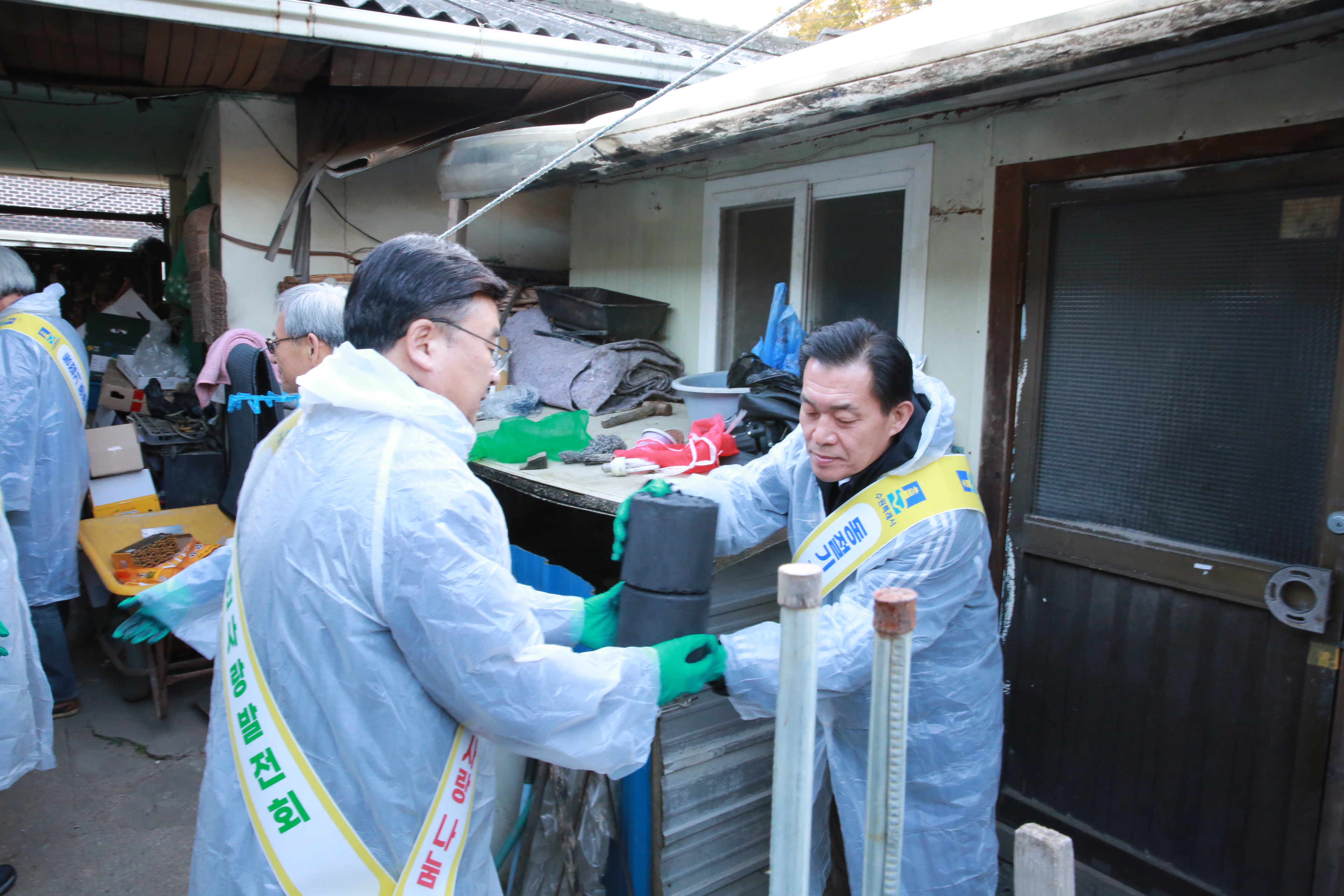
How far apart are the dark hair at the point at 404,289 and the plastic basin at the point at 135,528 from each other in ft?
10.8

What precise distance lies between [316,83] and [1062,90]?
4918 millimetres

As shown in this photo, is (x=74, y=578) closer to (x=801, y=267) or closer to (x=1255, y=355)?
(x=801, y=267)

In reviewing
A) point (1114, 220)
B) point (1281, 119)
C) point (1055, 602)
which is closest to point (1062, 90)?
point (1114, 220)

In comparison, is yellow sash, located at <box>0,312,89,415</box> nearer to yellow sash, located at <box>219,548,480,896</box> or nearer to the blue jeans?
the blue jeans

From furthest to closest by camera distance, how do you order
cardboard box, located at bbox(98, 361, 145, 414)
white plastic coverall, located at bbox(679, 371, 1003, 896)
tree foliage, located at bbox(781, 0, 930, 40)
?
1. tree foliage, located at bbox(781, 0, 930, 40)
2. cardboard box, located at bbox(98, 361, 145, 414)
3. white plastic coverall, located at bbox(679, 371, 1003, 896)

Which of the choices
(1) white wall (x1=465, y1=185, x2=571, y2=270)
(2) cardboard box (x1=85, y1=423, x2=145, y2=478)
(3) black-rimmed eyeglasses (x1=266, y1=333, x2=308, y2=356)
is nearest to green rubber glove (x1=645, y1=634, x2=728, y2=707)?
(3) black-rimmed eyeglasses (x1=266, y1=333, x2=308, y2=356)

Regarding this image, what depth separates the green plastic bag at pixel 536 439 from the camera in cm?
368

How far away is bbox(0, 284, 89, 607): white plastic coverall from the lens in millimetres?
3984

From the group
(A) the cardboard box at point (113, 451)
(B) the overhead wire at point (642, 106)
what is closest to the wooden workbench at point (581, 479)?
(B) the overhead wire at point (642, 106)

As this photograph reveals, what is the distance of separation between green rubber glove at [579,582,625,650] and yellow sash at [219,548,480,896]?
0.55m

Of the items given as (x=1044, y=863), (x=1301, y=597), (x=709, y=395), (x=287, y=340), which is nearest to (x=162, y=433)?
(x=287, y=340)

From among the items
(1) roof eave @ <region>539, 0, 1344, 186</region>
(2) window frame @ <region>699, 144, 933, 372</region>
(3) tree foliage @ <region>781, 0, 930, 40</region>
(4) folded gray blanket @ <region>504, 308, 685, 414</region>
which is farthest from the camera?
(3) tree foliage @ <region>781, 0, 930, 40</region>

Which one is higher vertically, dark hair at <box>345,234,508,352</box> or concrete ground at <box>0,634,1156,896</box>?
dark hair at <box>345,234,508,352</box>

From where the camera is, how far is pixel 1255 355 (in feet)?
8.28
